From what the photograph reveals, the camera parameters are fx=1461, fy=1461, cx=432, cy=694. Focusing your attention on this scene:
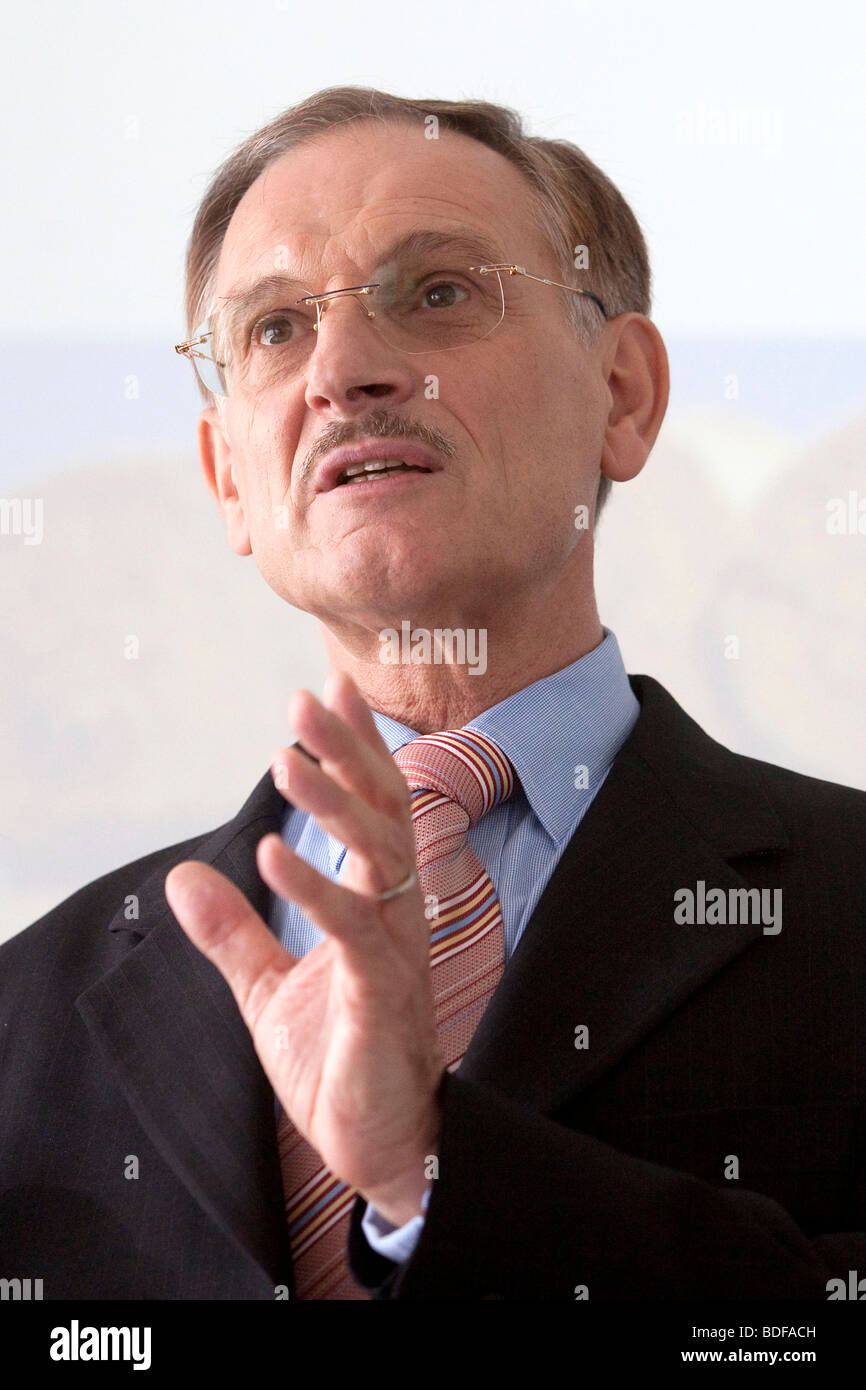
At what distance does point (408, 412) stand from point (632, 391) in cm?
57

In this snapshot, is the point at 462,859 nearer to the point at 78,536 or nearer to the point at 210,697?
the point at 210,697

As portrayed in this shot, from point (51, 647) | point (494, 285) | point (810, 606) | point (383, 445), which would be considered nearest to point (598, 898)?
point (383, 445)

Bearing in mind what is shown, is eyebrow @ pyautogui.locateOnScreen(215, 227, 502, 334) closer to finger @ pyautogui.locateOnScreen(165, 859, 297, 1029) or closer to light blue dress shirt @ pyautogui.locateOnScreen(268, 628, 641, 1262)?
light blue dress shirt @ pyautogui.locateOnScreen(268, 628, 641, 1262)

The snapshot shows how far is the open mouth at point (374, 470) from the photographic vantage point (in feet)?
6.91

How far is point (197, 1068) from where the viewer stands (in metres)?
1.87

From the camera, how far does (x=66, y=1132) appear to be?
1.95 meters

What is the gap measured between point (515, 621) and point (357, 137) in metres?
0.82

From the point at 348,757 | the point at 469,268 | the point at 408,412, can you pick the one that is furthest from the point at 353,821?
the point at 469,268

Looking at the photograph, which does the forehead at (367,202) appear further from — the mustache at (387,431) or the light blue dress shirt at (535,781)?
the light blue dress shirt at (535,781)

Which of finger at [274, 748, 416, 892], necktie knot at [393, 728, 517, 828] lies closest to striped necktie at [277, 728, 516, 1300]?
necktie knot at [393, 728, 517, 828]

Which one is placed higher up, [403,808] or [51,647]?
[51,647]

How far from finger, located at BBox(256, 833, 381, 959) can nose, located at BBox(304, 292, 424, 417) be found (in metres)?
0.95

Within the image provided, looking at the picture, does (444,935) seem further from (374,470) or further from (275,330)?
(275,330)

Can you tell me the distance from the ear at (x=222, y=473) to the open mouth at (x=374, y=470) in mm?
405
